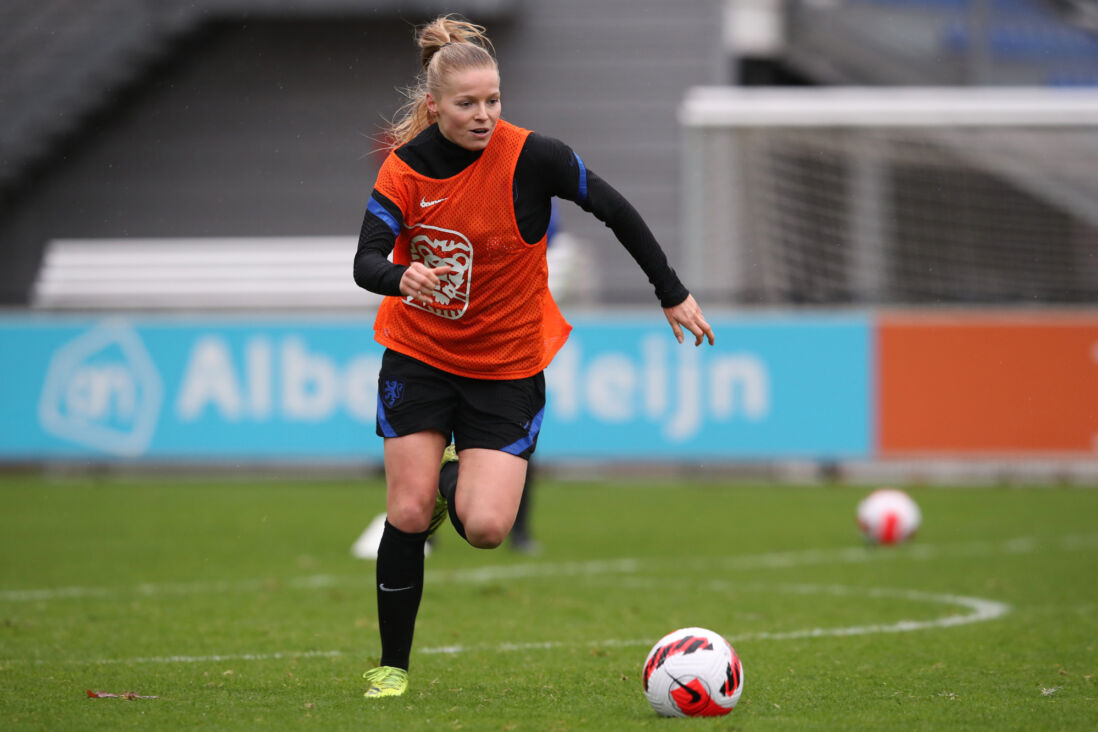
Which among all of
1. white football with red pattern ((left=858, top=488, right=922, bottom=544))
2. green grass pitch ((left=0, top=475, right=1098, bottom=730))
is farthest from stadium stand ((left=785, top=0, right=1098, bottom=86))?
white football with red pattern ((left=858, top=488, right=922, bottom=544))

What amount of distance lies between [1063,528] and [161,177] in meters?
12.8

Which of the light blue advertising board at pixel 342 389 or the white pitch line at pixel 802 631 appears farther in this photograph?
the light blue advertising board at pixel 342 389

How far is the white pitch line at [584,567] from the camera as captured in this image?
26.7ft

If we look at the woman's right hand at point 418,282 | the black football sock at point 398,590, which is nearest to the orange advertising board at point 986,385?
the black football sock at point 398,590

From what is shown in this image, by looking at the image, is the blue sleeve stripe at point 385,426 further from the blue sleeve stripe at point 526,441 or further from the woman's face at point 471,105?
the woman's face at point 471,105

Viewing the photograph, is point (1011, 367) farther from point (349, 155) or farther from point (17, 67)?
point (17, 67)

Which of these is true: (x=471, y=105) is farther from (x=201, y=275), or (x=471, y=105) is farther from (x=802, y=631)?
(x=201, y=275)

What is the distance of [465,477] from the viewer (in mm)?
5191

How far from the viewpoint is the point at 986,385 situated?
46.5ft

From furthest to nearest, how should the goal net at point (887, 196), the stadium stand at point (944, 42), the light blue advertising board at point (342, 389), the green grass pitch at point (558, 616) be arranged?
the stadium stand at point (944, 42) < the goal net at point (887, 196) < the light blue advertising board at point (342, 389) < the green grass pitch at point (558, 616)

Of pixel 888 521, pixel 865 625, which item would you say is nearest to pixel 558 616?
pixel 865 625

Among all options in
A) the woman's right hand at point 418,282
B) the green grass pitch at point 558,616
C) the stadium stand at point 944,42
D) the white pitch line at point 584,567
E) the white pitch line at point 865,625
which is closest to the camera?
the woman's right hand at point 418,282

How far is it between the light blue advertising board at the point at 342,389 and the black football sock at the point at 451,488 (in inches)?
352

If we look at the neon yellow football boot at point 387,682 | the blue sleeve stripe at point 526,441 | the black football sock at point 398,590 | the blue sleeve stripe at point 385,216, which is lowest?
the neon yellow football boot at point 387,682
